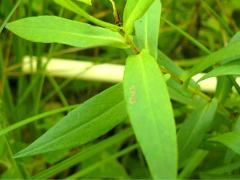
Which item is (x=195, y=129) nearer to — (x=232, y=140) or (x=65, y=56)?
(x=232, y=140)

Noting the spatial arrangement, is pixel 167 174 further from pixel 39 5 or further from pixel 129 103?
pixel 39 5

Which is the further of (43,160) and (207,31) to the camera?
(207,31)

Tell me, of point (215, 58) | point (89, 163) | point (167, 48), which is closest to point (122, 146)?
point (89, 163)

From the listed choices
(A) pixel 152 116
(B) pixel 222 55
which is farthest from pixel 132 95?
(B) pixel 222 55

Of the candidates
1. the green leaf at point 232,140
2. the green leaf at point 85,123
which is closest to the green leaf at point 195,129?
the green leaf at point 232,140

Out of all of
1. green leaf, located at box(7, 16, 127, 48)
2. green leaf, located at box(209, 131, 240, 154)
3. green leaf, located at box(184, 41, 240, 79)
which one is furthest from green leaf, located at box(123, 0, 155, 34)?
green leaf, located at box(209, 131, 240, 154)

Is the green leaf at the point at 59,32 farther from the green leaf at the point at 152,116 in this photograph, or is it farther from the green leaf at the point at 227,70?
the green leaf at the point at 227,70
